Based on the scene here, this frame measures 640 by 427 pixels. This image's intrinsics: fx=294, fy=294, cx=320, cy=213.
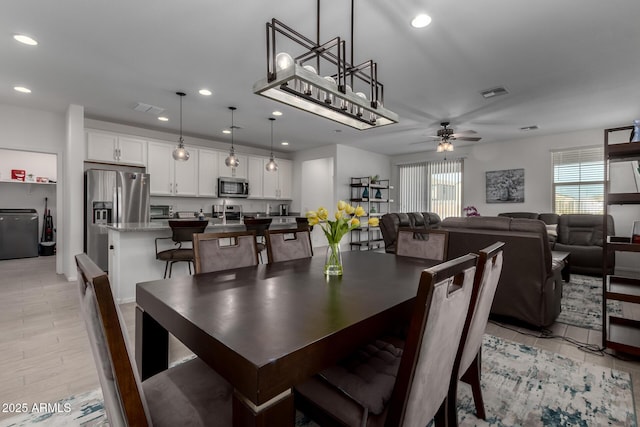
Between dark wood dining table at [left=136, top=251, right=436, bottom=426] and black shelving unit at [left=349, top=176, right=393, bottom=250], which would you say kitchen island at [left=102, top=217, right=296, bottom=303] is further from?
black shelving unit at [left=349, top=176, right=393, bottom=250]

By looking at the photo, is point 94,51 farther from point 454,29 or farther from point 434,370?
point 434,370

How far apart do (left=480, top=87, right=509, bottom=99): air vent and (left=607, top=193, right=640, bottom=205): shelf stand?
1.96 meters

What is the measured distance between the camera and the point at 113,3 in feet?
7.03

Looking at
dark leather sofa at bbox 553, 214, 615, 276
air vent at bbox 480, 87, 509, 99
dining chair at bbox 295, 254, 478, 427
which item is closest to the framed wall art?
dark leather sofa at bbox 553, 214, 615, 276

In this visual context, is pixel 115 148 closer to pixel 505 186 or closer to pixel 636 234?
pixel 636 234

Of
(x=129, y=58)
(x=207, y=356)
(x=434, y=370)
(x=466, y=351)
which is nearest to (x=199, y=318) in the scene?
(x=207, y=356)

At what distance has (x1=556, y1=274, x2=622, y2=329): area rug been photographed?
286 cm

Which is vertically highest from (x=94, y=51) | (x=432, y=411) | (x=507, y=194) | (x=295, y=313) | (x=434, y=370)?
(x=94, y=51)

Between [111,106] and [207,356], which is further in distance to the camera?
[111,106]

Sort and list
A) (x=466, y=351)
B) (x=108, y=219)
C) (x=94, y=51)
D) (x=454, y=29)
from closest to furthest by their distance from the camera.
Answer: (x=466, y=351) < (x=454, y=29) < (x=94, y=51) < (x=108, y=219)

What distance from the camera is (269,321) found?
0.96 meters

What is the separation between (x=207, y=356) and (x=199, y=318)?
159 mm

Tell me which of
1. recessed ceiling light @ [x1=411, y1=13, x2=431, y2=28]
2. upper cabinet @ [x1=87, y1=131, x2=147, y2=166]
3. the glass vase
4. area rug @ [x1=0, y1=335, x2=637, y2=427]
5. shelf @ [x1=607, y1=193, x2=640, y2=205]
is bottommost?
area rug @ [x1=0, y1=335, x2=637, y2=427]

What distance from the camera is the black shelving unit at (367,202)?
6953 millimetres
